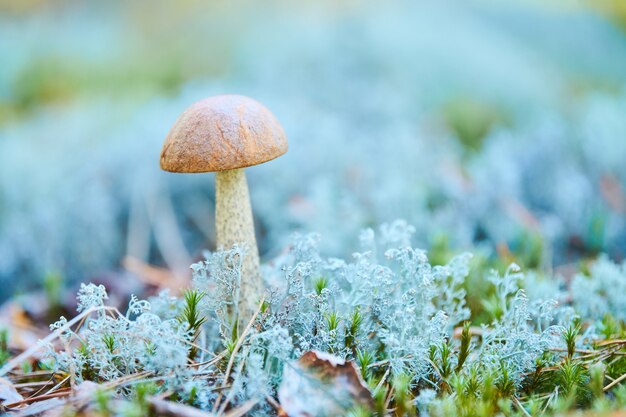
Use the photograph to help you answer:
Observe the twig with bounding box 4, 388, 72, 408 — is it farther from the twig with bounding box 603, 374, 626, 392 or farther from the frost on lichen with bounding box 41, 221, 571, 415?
the twig with bounding box 603, 374, 626, 392

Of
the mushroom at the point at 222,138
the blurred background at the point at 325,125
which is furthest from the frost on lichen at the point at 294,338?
the blurred background at the point at 325,125

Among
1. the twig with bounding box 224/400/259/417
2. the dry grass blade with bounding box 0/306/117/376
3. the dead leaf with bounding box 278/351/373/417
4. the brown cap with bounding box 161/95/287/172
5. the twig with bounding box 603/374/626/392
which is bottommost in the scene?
the twig with bounding box 603/374/626/392

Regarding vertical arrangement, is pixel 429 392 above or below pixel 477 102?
below

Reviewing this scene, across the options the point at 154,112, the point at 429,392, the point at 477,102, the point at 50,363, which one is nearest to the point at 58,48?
the point at 154,112

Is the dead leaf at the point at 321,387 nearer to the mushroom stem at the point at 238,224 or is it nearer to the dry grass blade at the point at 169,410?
the dry grass blade at the point at 169,410

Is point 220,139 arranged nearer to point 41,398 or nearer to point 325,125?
point 41,398

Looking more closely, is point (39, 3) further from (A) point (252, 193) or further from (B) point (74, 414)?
(B) point (74, 414)

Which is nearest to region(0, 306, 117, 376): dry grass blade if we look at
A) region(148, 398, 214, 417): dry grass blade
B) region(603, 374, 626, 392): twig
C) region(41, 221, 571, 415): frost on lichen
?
region(41, 221, 571, 415): frost on lichen
